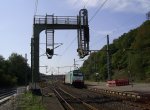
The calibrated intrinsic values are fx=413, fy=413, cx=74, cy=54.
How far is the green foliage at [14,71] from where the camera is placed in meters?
112

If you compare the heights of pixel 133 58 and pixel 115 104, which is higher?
pixel 133 58

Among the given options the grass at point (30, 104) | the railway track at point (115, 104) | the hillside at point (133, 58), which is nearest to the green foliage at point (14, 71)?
the hillside at point (133, 58)

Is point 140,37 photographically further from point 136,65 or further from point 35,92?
point 35,92

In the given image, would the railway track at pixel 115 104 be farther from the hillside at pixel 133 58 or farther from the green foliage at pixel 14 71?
the green foliage at pixel 14 71

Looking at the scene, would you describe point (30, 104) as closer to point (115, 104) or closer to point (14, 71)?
point (115, 104)

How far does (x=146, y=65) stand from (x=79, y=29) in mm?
51688

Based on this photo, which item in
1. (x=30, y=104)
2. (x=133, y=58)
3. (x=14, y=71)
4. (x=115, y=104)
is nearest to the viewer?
(x=115, y=104)

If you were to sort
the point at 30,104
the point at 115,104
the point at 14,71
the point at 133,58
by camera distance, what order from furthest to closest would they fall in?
1. the point at 14,71
2. the point at 133,58
3. the point at 30,104
4. the point at 115,104

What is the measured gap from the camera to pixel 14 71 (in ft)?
475

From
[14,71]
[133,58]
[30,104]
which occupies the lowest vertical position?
[30,104]

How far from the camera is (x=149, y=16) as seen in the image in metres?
118

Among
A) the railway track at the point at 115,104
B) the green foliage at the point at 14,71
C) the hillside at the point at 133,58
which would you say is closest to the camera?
the railway track at the point at 115,104

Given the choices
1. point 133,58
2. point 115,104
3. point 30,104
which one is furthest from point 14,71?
point 115,104

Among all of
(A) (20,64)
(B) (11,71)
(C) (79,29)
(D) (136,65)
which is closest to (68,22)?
(C) (79,29)
